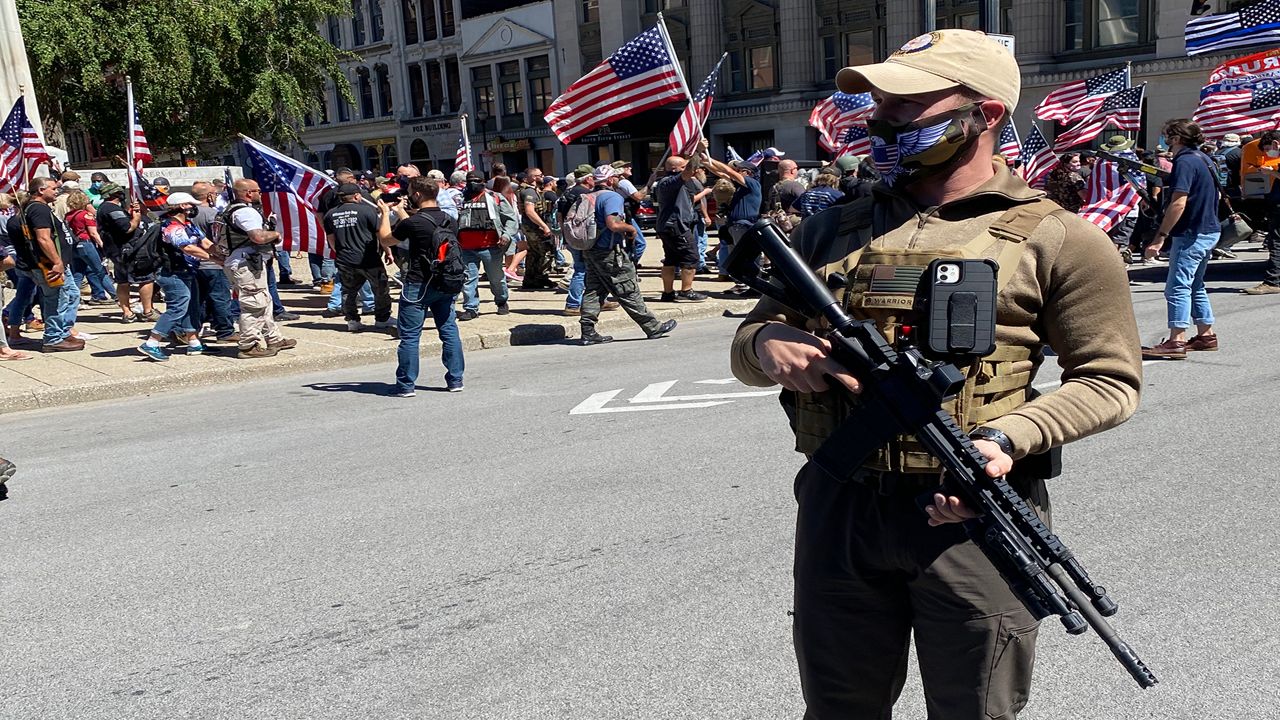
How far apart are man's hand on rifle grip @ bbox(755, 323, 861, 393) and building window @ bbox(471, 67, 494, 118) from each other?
5154cm

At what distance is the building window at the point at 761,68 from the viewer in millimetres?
40875

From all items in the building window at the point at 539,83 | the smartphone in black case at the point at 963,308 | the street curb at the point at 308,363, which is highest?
the building window at the point at 539,83

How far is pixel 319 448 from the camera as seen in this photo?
285 inches

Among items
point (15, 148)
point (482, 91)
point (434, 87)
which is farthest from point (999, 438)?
point (434, 87)

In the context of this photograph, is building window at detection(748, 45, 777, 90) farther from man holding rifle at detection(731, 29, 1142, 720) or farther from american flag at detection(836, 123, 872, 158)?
man holding rifle at detection(731, 29, 1142, 720)

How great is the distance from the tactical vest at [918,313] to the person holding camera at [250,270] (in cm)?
906

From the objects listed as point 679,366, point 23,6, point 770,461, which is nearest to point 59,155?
point 23,6

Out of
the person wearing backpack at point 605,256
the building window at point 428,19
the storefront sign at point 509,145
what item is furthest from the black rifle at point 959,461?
the building window at point 428,19

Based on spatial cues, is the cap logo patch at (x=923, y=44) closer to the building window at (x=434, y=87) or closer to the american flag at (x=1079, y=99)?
the american flag at (x=1079, y=99)

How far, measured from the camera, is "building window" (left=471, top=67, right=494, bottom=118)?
170ft

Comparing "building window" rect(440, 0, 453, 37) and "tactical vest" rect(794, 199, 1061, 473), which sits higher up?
"building window" rect(440, 0, 453, 37)

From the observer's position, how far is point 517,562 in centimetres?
487

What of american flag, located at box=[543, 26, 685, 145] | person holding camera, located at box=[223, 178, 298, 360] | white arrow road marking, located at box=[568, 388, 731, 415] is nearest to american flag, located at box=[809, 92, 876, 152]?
american flag, located at box=[543, 26, 685, 145]

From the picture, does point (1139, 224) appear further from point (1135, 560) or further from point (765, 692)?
point (765, 692)
